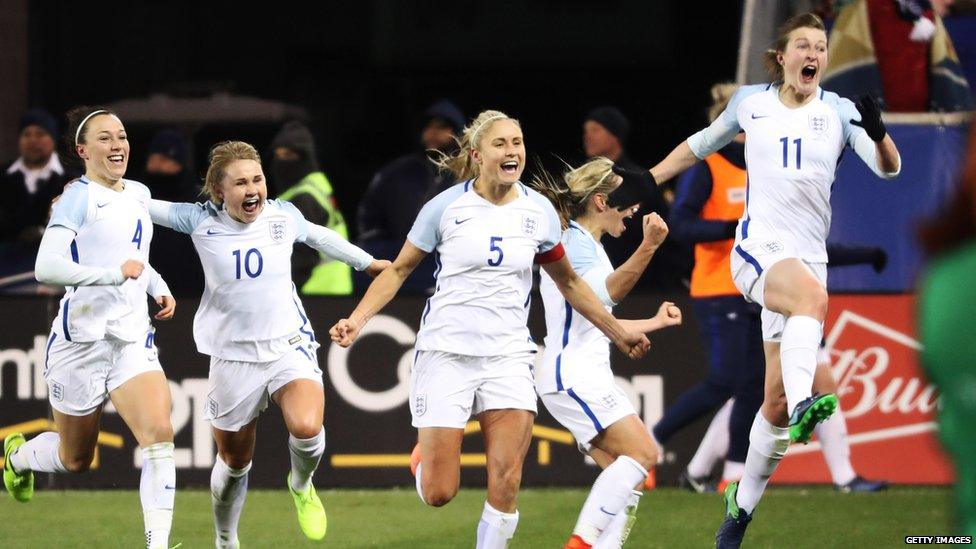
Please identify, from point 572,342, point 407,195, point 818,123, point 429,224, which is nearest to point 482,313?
point 429,224

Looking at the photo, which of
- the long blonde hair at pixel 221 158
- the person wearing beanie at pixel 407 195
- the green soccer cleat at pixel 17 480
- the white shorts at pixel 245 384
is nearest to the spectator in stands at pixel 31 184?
the person wearing beanie at pixel 407 195

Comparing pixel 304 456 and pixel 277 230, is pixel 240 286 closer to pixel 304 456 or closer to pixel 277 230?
pixel 277 230

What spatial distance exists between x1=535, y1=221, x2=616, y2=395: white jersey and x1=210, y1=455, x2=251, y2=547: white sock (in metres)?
1.34

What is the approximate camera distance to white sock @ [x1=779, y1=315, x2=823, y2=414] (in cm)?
598

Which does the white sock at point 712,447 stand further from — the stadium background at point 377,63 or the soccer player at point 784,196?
the stadium background at point 377,63

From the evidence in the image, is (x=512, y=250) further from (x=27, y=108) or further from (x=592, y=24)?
(x=592, y=24)

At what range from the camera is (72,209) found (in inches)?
249

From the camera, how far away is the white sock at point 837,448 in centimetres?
877

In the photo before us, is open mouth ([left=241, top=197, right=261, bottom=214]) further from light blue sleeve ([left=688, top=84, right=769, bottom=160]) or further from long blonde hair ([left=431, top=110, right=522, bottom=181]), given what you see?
light blue sleeve ([left=688, top=84, right=769, bottom=160])

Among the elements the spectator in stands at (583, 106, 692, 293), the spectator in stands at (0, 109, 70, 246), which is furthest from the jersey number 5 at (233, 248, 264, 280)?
the spectator in stands at (0, 109, 70, 246)

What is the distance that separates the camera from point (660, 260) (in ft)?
34.1

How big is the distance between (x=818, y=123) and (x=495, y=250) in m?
1.53

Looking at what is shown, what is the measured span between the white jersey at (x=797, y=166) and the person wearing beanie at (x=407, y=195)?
394 cm

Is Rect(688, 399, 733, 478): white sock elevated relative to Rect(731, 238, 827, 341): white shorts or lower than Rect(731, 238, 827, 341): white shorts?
lower
